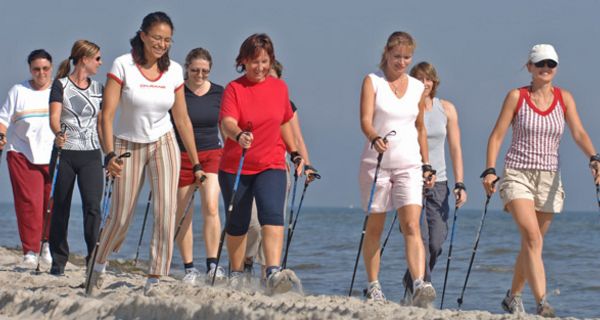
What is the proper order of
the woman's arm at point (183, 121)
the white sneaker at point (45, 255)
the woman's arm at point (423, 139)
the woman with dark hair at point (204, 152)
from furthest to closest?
the white sneaker at point (45, 255) < the woman with dark hair at point (204, 152) < the woman's arm at point (423, 139) < the woman's arm at point (183, 121)

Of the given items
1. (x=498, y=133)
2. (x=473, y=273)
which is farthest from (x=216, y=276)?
(x=473, y=273)

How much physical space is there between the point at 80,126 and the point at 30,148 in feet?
5.81

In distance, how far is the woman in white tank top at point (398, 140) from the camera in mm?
8398

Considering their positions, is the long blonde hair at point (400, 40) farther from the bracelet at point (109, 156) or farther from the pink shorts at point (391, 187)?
the bracelet at point (109, 156)

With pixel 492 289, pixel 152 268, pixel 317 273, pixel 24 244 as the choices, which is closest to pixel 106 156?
pixel 152 268

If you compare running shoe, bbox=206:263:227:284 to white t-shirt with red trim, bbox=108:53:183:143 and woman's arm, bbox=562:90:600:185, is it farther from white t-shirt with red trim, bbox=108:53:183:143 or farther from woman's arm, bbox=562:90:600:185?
woman's arm, bbox=562:90:600:185

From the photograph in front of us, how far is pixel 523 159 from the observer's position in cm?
850

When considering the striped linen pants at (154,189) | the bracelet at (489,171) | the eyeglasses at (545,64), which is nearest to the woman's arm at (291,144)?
the striped linen pants at (154,189)

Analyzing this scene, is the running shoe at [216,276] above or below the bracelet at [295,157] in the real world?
below

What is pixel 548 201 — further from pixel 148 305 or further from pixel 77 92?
pixel 77 92

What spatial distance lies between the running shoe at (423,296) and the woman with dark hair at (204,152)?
2096 millimetres

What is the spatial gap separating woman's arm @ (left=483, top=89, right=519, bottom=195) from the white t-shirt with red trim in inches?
Answer: 90.9

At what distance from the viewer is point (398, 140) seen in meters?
8.49

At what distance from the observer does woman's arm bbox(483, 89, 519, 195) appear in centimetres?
845
